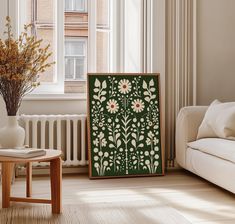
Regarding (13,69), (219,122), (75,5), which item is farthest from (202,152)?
(75,5)

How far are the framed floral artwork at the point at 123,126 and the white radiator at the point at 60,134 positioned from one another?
17 cm

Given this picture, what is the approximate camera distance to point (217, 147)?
367 centimetres

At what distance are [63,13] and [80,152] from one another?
4.89 ft

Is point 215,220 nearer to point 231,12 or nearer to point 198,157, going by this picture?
point 198,157

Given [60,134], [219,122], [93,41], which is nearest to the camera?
[219,122]

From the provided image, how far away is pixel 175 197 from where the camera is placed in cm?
355

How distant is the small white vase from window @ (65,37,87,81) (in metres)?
1.79

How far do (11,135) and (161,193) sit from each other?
134 cm

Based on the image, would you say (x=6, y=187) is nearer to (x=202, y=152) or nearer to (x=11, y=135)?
(x=11, y=135)

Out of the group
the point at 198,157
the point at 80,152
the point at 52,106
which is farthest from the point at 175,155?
the point at 52,106

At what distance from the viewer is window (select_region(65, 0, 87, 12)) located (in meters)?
4.85

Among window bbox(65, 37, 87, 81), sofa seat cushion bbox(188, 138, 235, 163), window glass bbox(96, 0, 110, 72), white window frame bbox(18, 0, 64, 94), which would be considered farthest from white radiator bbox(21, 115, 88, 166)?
sofa seat cushion bbox(188, 138, 235, 163)

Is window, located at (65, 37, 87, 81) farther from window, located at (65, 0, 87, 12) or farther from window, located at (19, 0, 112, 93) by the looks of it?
window, located at (65, 0, 87, 12)

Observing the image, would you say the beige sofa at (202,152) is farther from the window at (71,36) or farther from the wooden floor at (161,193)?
the window at (71,36)
